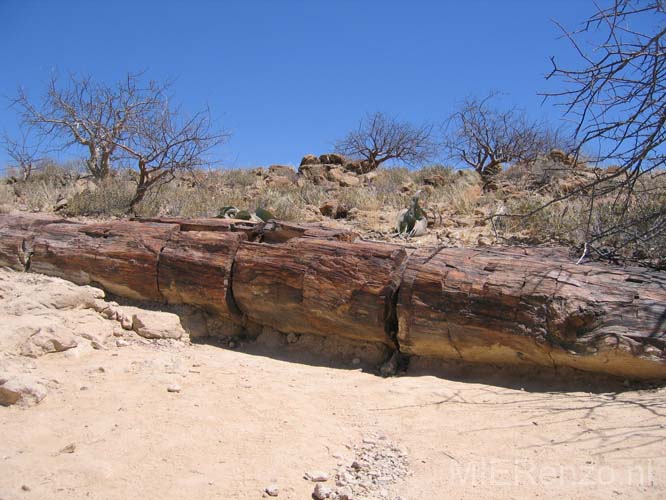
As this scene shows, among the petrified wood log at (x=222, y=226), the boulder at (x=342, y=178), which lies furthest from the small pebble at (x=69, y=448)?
the boulder at (x=342, y=178)

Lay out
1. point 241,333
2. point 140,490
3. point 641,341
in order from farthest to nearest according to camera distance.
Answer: point 241,333 < point 641,341 < point 140,490

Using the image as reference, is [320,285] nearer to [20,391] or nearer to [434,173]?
[20,391]

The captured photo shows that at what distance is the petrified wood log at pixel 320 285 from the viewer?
4406 millimetres

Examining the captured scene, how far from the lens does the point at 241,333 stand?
16.7ft

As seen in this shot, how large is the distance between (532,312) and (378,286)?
1102mm

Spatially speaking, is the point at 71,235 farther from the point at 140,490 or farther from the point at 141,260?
the point at 140,490

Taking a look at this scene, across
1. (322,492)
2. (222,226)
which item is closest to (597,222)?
(222,226)

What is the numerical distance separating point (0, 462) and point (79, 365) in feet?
→ 4.11

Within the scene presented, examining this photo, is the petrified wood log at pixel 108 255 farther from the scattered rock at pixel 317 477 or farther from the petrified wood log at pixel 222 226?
the scattered rock at pixel 317 477

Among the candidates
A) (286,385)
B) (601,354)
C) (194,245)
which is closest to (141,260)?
(194,245)

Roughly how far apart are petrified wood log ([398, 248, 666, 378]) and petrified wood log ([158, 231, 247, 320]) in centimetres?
155

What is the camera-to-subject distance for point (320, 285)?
4.55 meters

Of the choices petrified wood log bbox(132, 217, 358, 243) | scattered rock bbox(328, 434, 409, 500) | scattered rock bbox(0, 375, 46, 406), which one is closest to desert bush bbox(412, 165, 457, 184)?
petrified wood log bbox(132, 217, 358, 243)

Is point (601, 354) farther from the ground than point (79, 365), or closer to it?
farther from the ground
